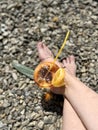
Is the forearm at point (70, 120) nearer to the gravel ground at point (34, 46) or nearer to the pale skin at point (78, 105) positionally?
the pale skin at point (78, 105)

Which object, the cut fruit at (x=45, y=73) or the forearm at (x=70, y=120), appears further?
the cut fruit at (x=45, y=73)

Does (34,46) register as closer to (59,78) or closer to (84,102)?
(59,78)

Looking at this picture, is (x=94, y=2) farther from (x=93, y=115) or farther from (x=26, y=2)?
(x=93, y=115)

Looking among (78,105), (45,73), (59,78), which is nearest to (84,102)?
(78,105)

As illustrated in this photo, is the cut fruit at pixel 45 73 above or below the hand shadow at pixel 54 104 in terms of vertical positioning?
above

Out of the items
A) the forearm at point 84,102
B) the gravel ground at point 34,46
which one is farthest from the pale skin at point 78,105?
the gravel ground at point 34,46

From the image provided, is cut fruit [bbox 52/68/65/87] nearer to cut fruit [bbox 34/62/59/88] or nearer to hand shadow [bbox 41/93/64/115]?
cut fruit [bbox 34/62/59/88]
